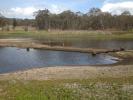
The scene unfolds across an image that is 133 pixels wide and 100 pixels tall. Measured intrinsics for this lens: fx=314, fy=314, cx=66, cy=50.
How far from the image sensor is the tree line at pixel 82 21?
157875 millimetres

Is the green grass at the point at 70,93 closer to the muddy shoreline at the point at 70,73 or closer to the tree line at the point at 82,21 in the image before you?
the muddy shoreline at the point at 70,73

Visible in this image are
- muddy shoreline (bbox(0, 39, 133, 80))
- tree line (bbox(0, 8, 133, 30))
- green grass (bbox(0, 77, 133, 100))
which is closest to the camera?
green grass (bbox(0, 77, 133, 100))

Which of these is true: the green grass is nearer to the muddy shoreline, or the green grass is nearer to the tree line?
the muddy shoreline

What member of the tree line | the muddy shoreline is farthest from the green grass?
the tree line

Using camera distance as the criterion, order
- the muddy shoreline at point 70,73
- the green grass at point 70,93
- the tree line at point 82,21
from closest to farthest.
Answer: the green grass at point 70,93, the muddy shoreline at point 70,73, the tree line at point 82,21

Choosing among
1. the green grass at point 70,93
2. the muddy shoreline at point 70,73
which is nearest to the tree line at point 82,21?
the muddy shoreline at point 70,73

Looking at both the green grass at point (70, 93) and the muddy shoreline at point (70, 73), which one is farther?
the muddy shoreline at point (70, 73)

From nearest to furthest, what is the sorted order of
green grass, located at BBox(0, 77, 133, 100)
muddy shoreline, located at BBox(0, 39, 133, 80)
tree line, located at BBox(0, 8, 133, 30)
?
green grass, located at BBox(0, 77, 133, 100)
muddy shoreline, located at BBox(0, 39, 133, 80)
tree line, located at BBox(0, 8, 133, 30)

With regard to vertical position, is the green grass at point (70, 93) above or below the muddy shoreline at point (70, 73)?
above

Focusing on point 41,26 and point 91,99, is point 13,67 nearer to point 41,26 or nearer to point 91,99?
point 91,99

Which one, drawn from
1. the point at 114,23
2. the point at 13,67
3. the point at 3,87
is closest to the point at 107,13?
the point at 114,23

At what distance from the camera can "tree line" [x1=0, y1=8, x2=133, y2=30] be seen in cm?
15788

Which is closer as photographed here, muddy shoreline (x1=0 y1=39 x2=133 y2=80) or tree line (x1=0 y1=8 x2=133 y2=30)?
muddy shoreline (x1=0 y1=39 x2=133 y2=80)

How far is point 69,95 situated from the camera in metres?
15.5
